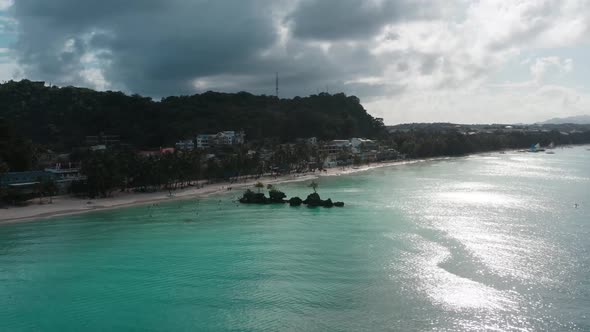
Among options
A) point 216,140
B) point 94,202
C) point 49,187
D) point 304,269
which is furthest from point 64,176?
point 216,140

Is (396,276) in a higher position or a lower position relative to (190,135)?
lower

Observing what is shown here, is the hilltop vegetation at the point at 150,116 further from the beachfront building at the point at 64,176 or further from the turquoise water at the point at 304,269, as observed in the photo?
the turquoise water at the point at 304,269

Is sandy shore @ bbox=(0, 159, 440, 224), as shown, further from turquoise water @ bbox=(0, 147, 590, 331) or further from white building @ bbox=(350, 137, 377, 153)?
white building @ bbox=(350, 137, 377, 153)

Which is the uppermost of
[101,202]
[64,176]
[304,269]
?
[64,176]

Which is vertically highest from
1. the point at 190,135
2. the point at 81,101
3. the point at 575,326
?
the point at 81,101

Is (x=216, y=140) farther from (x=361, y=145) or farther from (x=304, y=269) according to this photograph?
(x=304, y=269)

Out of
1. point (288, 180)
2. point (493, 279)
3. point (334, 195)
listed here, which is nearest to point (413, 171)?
point (288, 180)

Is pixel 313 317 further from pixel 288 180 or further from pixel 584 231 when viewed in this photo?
pixel 288 180

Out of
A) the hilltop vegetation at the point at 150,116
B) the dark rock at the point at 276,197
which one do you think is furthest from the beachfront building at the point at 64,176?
the hilltop vegetation at the point at 150,116
